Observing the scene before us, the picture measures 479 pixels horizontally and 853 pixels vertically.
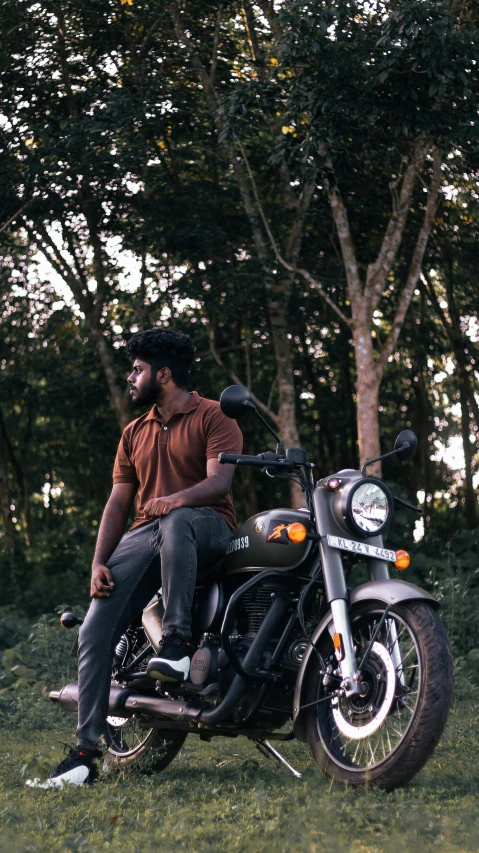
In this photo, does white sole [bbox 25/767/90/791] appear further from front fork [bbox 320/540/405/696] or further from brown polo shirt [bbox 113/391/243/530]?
front fork [bbox 320/540/405/696]

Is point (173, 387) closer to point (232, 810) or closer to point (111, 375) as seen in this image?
point (232, 810)

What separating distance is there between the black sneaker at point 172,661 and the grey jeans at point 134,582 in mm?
77

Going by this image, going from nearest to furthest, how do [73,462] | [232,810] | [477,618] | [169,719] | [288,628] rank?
[232,810] → [288,628] → [169,719] → [477,618] → [73,462]

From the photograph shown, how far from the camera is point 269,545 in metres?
4.59

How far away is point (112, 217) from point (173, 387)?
11.0 metres

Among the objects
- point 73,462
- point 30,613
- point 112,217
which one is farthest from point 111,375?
point 73,462

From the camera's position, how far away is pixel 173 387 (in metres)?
5.32

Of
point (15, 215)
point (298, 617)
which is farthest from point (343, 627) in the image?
point (15, 215)

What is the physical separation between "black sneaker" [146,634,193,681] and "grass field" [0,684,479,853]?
43cm

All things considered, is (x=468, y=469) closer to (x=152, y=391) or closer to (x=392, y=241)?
(x=392, y=241)

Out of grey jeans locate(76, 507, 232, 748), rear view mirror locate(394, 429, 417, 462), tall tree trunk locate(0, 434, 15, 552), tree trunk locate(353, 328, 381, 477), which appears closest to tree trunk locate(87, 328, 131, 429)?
tall tree trunk locate(0, 434, 15, 552)

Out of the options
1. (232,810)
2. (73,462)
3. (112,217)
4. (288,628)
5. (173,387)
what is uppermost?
(112,217)

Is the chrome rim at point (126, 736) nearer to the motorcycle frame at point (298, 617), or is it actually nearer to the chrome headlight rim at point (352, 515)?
the motorcycle frame at point (298, 617)

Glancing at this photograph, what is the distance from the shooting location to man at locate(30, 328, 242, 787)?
15.3 ft
